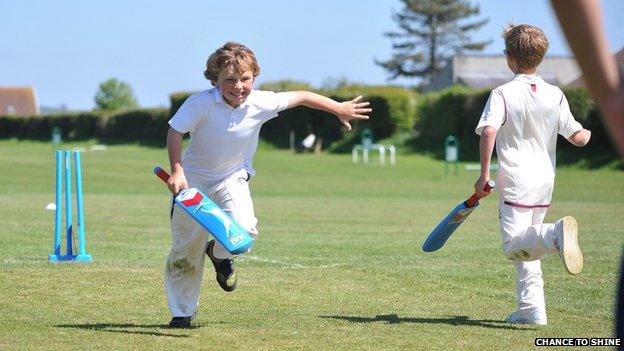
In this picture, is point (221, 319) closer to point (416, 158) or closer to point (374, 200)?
point (374, 200)

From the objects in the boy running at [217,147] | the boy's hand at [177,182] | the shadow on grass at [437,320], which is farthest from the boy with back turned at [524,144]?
the boy's hand at [177,182]

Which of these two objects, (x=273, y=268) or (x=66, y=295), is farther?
(x=273, y=268)

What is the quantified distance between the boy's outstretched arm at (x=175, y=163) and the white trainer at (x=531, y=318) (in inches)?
102

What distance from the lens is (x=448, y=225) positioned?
8.42 m

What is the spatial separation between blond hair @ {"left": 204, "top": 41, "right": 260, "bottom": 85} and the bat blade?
6.16ft

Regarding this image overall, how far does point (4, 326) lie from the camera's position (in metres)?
7.68

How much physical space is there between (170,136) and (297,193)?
22657 millimetres

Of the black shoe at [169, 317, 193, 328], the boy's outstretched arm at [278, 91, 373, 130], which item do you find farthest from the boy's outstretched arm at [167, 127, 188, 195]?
the black shoe at [169, 317, 193, 328]

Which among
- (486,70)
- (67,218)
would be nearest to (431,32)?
(486,70)

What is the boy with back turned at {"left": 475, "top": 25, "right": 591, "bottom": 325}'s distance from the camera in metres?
7.75

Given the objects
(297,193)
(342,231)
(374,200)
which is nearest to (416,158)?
(297,193)

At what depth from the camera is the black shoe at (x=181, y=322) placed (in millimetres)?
7734

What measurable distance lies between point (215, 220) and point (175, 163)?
0.58 meters

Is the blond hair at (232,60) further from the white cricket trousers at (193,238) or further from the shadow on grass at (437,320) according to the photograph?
the shadow on grass at (437,320)
